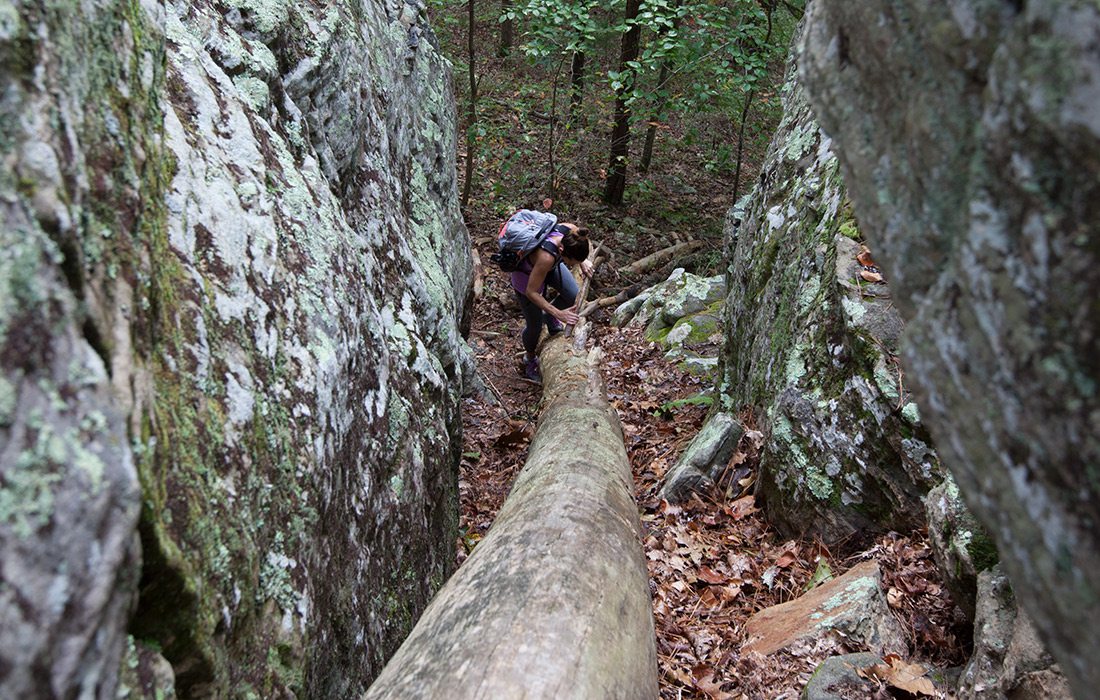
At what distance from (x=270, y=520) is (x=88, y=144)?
141 cm

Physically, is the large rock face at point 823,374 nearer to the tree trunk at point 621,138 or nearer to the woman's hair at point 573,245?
the woman's hair at point 573,245

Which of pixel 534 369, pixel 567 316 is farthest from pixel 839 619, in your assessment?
pixel 534 369

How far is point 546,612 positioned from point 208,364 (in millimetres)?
1499

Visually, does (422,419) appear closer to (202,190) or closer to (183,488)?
(202,190)

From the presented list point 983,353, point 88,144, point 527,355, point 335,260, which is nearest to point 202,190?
point 335,260

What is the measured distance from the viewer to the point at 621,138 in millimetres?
13406

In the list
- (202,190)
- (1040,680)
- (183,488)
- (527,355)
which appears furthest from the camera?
(527,355)

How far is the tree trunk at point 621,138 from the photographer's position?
40.0ft

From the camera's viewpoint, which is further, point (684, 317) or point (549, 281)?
point (684, 317)

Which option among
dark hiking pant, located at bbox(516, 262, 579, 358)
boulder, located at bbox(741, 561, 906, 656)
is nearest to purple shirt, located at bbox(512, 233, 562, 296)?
dark hiking pant, located at bbox(516, 262, 579, 358)

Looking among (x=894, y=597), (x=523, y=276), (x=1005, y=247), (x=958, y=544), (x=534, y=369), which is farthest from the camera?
(x=534, y=369)

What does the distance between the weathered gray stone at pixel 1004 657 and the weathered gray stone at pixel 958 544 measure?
8 centimetres

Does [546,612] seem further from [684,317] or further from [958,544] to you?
[684,317]

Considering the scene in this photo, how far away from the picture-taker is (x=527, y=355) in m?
8.41
